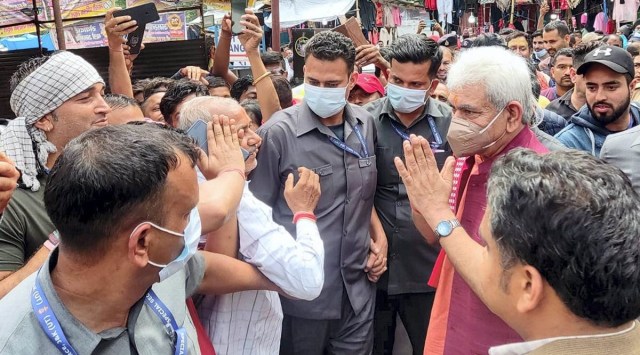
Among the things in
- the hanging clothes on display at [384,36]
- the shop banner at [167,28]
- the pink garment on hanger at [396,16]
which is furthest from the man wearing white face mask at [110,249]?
the pink garment on hanger at [396,16]

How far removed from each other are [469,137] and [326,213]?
884 millimetres

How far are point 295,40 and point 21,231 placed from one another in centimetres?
629

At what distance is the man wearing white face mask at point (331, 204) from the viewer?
9.27 ft

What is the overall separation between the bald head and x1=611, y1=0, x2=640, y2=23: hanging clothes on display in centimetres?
1554

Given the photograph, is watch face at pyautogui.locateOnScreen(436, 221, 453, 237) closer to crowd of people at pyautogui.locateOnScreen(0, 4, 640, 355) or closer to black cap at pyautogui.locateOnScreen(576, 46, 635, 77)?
crowd of people at pyautogui.locateOnScreen(0, 4, 640, 355)

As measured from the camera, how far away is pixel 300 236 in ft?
6.93

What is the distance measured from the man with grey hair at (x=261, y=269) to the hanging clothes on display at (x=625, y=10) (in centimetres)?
1565

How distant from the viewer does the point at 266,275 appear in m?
1.98

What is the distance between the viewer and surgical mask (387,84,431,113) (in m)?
3.20

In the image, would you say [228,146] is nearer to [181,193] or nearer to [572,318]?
[181,193]

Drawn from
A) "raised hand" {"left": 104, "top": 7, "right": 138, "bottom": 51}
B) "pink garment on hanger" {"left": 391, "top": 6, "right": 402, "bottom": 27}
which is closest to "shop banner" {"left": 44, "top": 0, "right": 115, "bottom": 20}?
"raised hand" {"left": 104, "top": 7, "right": 138, "bottom": 51}

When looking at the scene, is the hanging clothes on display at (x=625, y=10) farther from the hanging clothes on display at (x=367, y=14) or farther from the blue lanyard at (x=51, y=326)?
the blue lanyard at (x=51, y=326)

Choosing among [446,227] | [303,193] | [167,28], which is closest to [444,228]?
[446,227]

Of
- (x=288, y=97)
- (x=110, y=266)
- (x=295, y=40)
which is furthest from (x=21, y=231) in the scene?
(x=295, y=40)
